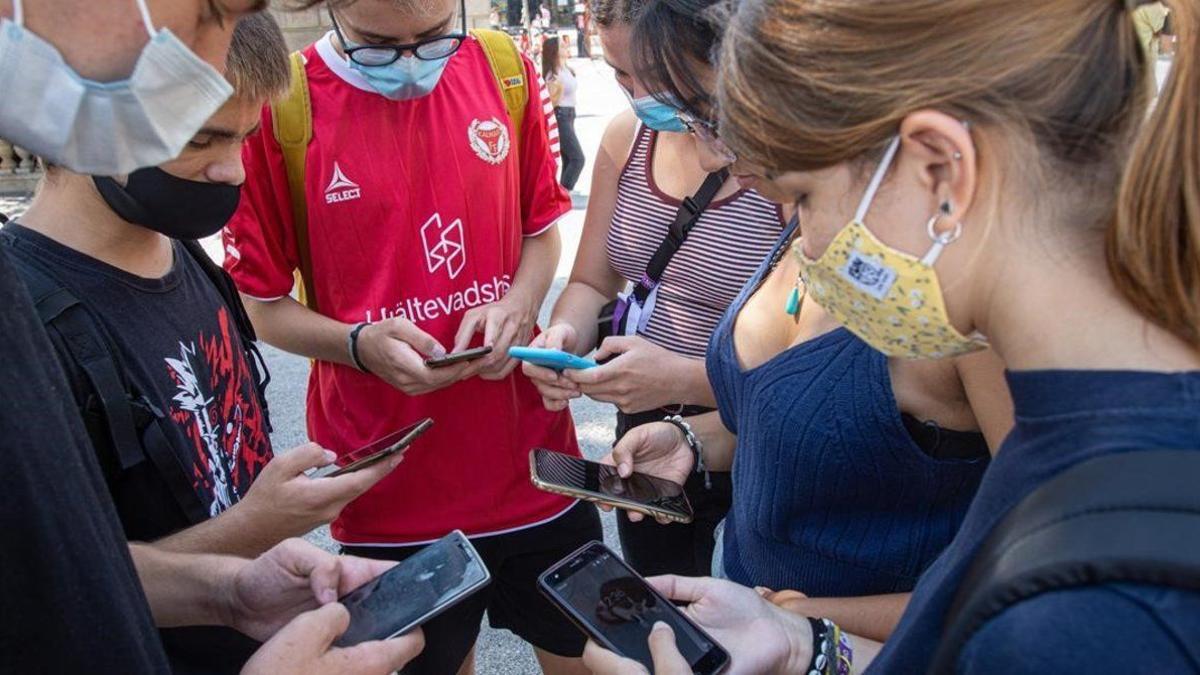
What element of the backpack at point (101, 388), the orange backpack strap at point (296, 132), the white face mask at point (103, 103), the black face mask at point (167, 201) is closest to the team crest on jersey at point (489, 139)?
the orange backpack strap at point (296, 132)

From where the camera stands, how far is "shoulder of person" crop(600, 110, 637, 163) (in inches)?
92.8

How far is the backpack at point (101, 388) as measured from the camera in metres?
1.39

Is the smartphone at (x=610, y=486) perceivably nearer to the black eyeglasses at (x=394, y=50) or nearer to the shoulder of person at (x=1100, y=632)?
the black eyeglasses at (x=394, y=50)

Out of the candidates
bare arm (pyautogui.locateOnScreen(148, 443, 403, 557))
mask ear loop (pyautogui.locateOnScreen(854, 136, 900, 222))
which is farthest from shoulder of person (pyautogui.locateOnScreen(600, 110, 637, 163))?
mask ear loop (pyautogui.locateOnScreen(854, 136, 900, 222))

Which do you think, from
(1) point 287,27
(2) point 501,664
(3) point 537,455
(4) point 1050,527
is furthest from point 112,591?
(1) point 287,27

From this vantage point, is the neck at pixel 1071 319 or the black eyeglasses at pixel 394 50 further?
the black eyeglasses at pixel 394 50

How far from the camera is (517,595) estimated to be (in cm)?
232

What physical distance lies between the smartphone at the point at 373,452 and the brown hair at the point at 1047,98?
3.72 ft

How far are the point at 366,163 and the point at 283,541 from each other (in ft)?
3.04

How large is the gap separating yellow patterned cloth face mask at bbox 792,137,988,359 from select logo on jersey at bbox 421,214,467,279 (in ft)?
4.00

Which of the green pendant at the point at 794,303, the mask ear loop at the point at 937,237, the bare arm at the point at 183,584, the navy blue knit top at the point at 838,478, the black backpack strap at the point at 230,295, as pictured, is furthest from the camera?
the black backpack strap at the point at 230,295

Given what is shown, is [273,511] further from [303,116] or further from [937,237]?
[937,237]

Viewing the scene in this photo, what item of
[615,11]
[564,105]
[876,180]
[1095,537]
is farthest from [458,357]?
[564,105]

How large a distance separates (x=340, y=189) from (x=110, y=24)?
1138 mm
